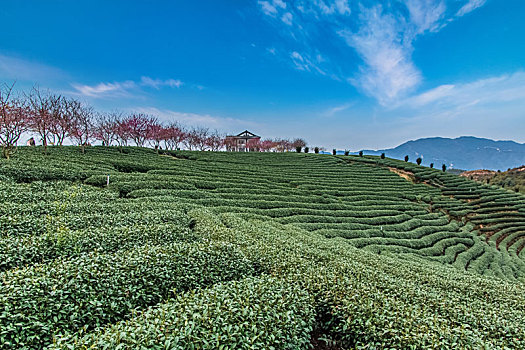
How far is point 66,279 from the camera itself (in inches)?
167

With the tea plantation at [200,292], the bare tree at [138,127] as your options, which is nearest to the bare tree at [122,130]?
the bare tree at [138,127]

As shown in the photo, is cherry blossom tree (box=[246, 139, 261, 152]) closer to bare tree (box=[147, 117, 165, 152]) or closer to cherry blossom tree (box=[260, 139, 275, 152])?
cherry blossom tree (box=[260, 139, 275, 152])

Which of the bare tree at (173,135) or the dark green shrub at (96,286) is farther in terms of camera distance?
the bare tree at (173,135)

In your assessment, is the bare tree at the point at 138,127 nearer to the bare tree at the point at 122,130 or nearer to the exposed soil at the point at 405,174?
A: the bare tree at the point at 122,130

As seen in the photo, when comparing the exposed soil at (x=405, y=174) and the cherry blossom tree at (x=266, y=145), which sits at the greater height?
the cherry blossom tree at (x=266, y=145)

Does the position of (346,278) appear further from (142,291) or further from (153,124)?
(153,124)

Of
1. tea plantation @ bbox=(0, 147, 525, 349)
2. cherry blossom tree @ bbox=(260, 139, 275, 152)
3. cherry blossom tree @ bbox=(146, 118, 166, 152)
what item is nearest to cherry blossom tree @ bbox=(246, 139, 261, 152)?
cherry blossom tree @ bbox=(260, 139, 275, 152)

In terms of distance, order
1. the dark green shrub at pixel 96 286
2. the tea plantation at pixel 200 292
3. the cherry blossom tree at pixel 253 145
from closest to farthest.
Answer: the tea plantation at pixel 200 292 < the dark green shrub at pixel 96 286 < the cherry blossom tree at pixel 253 145

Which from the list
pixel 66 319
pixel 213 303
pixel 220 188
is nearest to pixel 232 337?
pixel 213 303

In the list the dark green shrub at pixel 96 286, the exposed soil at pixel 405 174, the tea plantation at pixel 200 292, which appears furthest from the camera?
the exposed soil at pixel 405 174

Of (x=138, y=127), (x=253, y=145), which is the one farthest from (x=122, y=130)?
(x=253, y=145)

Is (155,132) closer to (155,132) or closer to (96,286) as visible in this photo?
(155,132)

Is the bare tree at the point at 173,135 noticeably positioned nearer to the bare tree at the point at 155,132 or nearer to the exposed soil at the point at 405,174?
the bare tree at the point at 155,132

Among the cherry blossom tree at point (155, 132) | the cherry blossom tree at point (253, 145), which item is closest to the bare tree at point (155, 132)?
the cherry blossom tree at point (155, 132)
